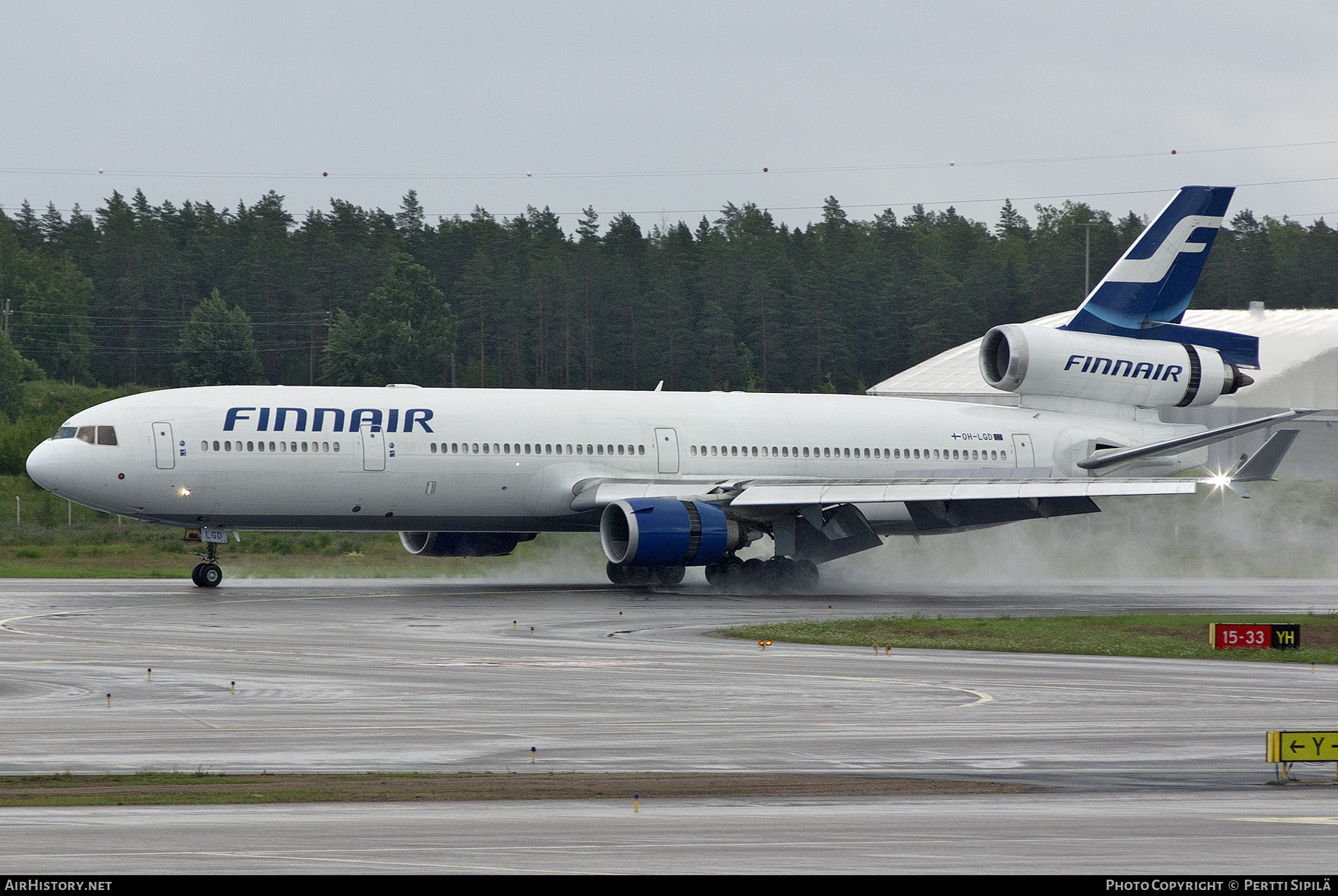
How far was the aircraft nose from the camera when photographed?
34.2 meters

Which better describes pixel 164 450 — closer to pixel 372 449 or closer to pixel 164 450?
pixel 164 450

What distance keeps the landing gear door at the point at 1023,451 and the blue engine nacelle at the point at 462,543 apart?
43.8 feet

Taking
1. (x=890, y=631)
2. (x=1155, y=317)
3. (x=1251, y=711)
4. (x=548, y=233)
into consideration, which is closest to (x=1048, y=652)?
(x=890, y=631)

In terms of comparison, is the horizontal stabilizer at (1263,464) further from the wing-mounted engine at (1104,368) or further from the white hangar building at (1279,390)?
the white hangar building at (1279,390)

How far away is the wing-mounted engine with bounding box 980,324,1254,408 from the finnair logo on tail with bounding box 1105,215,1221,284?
167cm

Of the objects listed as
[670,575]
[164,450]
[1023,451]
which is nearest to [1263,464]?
[1023,451]

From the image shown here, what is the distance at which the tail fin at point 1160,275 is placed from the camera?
43781mm

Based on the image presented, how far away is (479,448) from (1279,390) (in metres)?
46.9

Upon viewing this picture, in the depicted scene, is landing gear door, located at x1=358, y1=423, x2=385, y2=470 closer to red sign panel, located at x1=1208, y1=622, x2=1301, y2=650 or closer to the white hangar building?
red sign panel, located at x1=1208, y1=622, x2=1301, y2=650

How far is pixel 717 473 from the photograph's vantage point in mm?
40562

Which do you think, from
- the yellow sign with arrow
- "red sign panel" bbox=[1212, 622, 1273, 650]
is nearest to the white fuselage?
"red sign panel" bbox=[1212, 622, 1273, 650]

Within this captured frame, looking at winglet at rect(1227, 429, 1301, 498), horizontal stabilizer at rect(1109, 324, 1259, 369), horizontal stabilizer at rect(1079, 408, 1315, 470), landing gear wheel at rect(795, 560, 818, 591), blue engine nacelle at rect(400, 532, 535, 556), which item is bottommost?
landing gear wheel at rect(795, 560, 818, 591)

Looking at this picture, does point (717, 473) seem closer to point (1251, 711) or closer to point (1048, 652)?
point (1048, 652)

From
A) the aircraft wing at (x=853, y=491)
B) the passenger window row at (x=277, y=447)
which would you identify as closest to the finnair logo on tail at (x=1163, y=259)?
the aircraft wing at (x=853, y=491)
